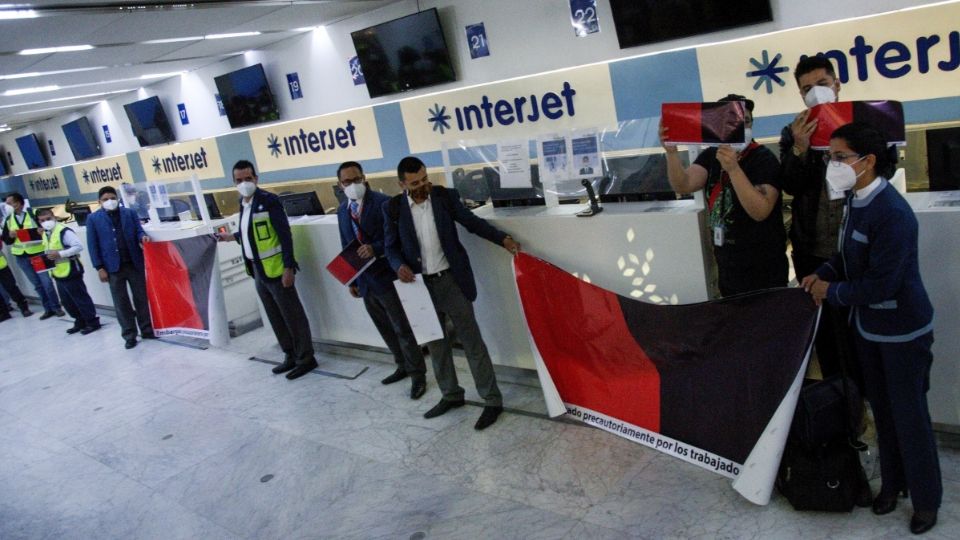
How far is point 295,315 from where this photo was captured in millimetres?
4785

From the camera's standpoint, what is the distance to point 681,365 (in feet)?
9.32

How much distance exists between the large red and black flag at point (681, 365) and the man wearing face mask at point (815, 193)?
22cm

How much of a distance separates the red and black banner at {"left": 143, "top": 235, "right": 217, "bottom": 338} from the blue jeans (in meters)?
3.10

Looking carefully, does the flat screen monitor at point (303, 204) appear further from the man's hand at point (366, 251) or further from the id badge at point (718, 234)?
the id badge at point (718, 234)

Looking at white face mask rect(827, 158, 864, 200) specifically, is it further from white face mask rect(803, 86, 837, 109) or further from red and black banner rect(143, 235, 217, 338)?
red and black banner rect(143, 235, 217, 338)

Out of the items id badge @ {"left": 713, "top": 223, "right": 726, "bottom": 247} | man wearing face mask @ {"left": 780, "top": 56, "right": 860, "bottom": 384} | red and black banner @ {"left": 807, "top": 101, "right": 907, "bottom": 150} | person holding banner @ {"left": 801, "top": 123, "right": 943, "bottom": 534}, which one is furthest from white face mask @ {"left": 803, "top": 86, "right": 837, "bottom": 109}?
id badge @ {"left": 713, "top": 223, "right": 726, "bottom": 247}

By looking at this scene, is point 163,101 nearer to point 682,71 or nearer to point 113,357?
point 113,357

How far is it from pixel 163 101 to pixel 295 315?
718 centimetres

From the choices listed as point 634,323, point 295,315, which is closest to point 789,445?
point 634,323

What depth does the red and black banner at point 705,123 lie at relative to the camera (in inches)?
97.7

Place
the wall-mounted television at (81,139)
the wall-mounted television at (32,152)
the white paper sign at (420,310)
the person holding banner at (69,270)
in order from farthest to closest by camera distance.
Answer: the wall-mounted television at (32,152) < the wall-mounted television at (81,139) < the person holding banner at (69,270) < the white paper sign at (420,310)

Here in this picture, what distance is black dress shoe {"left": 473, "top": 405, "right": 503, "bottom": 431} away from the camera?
141 inches

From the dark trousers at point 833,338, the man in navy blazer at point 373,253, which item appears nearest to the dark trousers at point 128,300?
the man in navy blazer at point 373,253

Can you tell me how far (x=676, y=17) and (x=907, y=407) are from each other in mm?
3737
